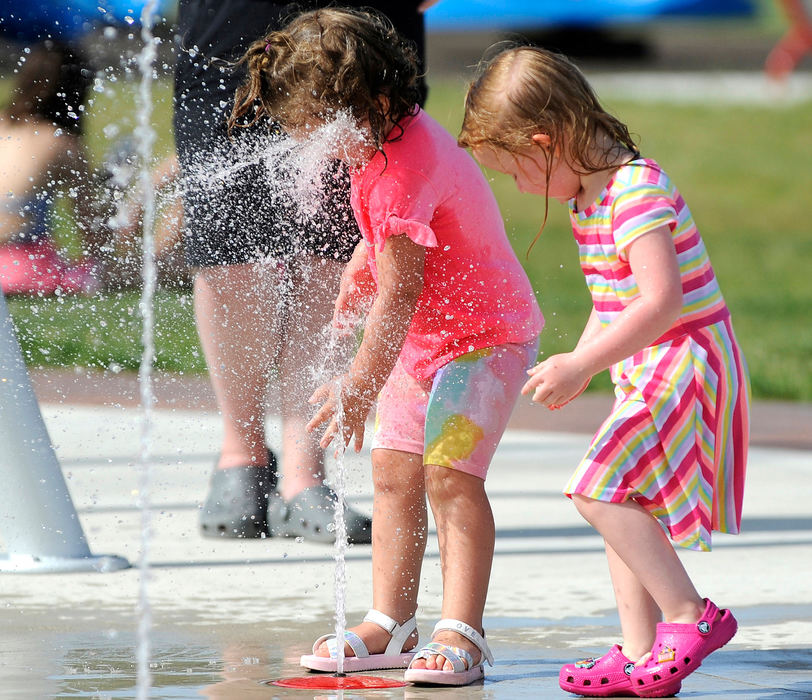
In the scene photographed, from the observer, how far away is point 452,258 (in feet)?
10.5

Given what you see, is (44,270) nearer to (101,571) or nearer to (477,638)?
(101,571)

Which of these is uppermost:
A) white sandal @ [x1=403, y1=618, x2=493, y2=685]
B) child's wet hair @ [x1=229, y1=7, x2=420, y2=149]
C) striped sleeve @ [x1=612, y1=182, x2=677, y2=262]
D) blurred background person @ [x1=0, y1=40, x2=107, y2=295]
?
blurred background person @ [x1=0, y1=40, x2=107, y2=295]

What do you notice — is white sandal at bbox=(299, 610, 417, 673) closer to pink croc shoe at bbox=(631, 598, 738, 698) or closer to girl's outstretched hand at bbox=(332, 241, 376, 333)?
pink croc shoe at bbox=(631, 598, 738, 698)

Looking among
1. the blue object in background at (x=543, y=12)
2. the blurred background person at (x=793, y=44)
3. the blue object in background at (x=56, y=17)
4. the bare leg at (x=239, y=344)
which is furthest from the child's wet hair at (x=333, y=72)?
the blue object in background at (x=543, y=12)

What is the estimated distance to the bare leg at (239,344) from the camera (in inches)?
166

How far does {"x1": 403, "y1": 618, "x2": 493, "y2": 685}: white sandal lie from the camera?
2.94m

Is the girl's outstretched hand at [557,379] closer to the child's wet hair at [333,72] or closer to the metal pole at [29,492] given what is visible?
the child's wet hair at [333,72]

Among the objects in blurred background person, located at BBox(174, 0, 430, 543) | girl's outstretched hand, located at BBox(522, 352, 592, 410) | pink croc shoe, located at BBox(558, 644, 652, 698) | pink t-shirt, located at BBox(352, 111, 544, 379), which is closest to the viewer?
girl's outstretched hand, located at BBox(522, 352, 592, 410)

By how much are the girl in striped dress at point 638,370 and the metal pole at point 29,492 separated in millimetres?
1560

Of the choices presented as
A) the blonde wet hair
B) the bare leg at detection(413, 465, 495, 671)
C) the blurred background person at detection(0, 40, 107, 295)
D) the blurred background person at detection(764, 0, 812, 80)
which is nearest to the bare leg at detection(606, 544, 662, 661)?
the bare leg at detection(413, 465, 495, 671)

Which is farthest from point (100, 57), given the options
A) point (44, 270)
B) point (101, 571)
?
point (101, 571)

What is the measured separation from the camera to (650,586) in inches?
112

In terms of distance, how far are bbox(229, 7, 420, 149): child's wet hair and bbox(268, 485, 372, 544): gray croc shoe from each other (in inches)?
53.3

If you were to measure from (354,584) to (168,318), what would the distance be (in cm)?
172
